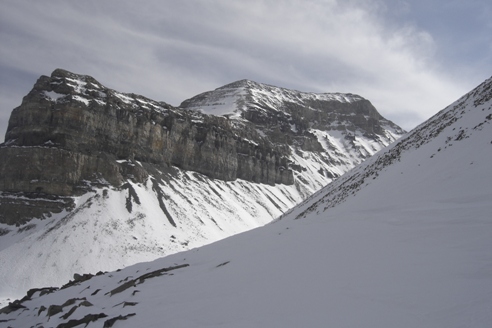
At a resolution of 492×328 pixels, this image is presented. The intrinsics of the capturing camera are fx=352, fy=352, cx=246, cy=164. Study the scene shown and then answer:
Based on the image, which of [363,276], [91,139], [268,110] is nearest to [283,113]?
[268,110]

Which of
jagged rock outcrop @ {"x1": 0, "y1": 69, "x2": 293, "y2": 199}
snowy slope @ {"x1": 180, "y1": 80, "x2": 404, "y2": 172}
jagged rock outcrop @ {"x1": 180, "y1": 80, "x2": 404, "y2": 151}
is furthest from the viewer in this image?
snowy slope @ {"x1": 180, "y1": 80, "x2": 404, "y2": 172}

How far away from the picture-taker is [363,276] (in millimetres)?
6727

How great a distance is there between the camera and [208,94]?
190 metres

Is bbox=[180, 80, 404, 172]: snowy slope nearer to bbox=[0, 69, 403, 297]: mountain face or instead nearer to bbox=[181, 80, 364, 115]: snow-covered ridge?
bbox=[181, 80, 364, 115]: snow-covered ridge

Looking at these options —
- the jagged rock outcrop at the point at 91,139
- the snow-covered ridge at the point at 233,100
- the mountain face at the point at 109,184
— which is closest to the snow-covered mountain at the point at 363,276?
the mountain face at the point at 109,184

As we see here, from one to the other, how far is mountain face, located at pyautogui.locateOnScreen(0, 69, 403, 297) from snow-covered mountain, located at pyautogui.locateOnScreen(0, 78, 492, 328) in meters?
32.9

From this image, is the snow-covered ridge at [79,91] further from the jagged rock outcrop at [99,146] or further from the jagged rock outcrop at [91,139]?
the jagged rock outcrop at [99,146]

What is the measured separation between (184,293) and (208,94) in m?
185

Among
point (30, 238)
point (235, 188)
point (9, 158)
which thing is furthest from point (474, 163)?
point (235, 188)

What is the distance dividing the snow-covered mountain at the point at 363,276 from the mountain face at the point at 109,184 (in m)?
32.9

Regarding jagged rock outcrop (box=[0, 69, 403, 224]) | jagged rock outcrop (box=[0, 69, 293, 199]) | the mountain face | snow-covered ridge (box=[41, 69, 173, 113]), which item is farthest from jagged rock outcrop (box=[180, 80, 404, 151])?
snow-covered ridge (box=[41, 69, 173, 113])

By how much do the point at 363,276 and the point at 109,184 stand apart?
58.0 meters

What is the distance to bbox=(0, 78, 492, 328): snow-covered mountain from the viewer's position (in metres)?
5.33

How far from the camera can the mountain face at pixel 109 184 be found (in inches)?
1816
